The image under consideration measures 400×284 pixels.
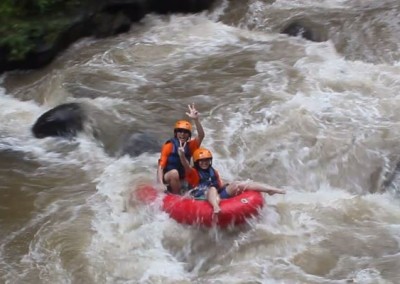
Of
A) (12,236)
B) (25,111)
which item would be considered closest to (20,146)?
A: (25,111)

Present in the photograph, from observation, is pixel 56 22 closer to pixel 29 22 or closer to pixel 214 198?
pixel 29 22

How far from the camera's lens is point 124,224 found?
6328 millimetres

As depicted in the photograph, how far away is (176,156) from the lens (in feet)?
21.9

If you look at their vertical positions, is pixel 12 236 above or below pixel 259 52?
below

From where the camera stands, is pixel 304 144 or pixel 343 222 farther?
pixel 304 144

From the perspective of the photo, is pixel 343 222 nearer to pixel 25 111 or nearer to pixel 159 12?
pixel 25 111

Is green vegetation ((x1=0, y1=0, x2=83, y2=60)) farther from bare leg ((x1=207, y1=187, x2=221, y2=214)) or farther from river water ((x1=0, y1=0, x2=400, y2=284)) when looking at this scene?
bare leg ((x1=207, y1=187, x2=221, y2=214))

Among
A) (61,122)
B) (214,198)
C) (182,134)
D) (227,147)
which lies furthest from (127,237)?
(61,122)

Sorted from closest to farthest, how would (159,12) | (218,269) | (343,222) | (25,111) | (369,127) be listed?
(218,269) < (343,222) < (369,127) < (25,111) < (159,12)

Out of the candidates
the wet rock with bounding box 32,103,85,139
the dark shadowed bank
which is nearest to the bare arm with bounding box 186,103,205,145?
the wet rock with bounding box 32,103,85,139

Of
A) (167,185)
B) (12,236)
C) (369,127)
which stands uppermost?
(369,127)

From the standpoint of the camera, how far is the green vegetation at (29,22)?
9883mm

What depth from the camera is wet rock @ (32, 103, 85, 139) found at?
8115mm

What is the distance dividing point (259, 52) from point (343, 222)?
14.2 feet
